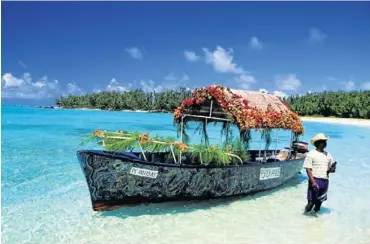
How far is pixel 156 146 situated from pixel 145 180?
0.90 m

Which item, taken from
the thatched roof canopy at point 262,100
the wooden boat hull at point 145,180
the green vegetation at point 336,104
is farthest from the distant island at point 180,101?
the wooden boat hull at point 145,180

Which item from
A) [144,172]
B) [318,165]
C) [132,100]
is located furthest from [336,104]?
[144,172]

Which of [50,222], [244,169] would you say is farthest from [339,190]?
[50,222]

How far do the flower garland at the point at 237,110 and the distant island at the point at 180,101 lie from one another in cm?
1948

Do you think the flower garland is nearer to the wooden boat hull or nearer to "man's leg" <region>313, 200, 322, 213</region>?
the wooden boat hull

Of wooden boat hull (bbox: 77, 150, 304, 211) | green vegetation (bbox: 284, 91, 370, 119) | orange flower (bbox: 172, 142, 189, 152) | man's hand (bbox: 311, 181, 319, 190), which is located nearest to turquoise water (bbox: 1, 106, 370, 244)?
wooden boat hull (bbox: 77, 150, 304, 211)

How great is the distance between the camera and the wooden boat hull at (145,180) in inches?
267

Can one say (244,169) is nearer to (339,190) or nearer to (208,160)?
(208,160)

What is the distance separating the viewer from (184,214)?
745cm

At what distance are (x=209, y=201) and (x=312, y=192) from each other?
7.68 ft

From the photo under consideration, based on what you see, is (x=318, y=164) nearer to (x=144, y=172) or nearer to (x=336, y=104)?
(x=144, y=172)

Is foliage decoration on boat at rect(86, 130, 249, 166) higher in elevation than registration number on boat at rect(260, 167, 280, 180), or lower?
higher

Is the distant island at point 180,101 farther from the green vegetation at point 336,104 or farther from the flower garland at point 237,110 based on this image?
the flower garland at point 237,110

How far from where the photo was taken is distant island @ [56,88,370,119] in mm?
61409
